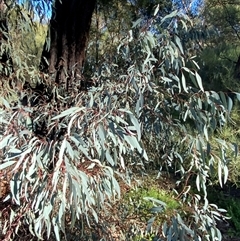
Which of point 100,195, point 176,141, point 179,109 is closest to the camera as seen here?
point 100,195

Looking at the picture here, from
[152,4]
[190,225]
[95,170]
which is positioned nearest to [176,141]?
[190,225]

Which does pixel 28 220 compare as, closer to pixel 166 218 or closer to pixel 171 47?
pixel 166 218

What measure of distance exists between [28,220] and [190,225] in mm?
540

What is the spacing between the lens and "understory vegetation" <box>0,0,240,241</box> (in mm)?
1040

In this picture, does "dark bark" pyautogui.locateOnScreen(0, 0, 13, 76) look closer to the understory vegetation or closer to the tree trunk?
the understory vegetation

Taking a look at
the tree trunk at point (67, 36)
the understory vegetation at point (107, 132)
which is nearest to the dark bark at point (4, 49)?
the understory vegetation at point (107, 132)

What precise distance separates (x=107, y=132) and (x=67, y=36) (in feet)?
3.73

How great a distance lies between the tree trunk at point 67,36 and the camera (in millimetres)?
1970

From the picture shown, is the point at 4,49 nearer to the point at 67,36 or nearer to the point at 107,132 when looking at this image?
the point at 67,36

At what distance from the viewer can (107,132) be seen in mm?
1020

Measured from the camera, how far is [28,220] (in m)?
1.29

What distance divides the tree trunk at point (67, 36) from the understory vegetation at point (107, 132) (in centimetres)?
2

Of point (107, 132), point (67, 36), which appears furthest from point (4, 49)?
point (107, 132)

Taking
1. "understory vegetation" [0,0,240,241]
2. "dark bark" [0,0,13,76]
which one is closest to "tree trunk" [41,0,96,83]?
"understory vegetation" [0,0,240,241]
